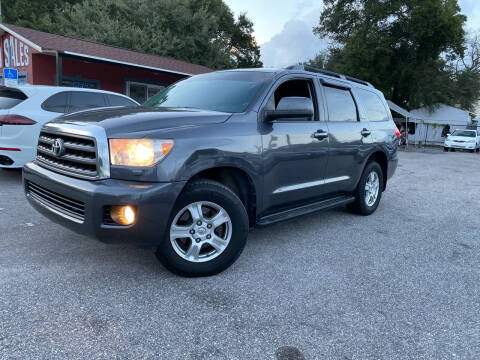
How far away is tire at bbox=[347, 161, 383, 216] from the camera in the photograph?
205 inches

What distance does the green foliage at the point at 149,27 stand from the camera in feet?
77.5

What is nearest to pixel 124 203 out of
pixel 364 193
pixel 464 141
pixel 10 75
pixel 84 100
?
pixel 364 193

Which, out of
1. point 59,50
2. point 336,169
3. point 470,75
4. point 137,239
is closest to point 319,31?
point 470,75

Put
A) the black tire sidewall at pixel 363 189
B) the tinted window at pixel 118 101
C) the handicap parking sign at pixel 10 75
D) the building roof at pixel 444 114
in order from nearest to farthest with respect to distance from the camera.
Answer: the black tire sidewall at pixel 363 189, the tinted window at pixel 118 101, the handicap parking sign at pixel 10 75, the building roof at pixel 444 114

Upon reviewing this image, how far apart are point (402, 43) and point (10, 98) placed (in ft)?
102

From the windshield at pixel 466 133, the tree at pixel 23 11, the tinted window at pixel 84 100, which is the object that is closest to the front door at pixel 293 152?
the tinted window at pixel 84 100

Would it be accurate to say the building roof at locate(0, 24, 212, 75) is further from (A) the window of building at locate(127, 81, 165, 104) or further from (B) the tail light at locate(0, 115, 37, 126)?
(B) the tail light at locate(0, 115, 37, 126)

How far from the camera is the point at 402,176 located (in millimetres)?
10148

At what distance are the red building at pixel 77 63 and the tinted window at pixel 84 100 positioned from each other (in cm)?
680

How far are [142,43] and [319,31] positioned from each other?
18.5 meters

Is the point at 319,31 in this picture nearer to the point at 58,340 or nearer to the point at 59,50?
the point at 59,50

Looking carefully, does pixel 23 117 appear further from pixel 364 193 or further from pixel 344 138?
pixel 364 193

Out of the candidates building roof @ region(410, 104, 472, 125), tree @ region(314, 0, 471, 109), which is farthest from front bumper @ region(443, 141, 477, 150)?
building roof @ region(410, 104, 472, 125)

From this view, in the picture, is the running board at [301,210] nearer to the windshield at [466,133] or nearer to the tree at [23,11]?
the windshield at [466,133]
